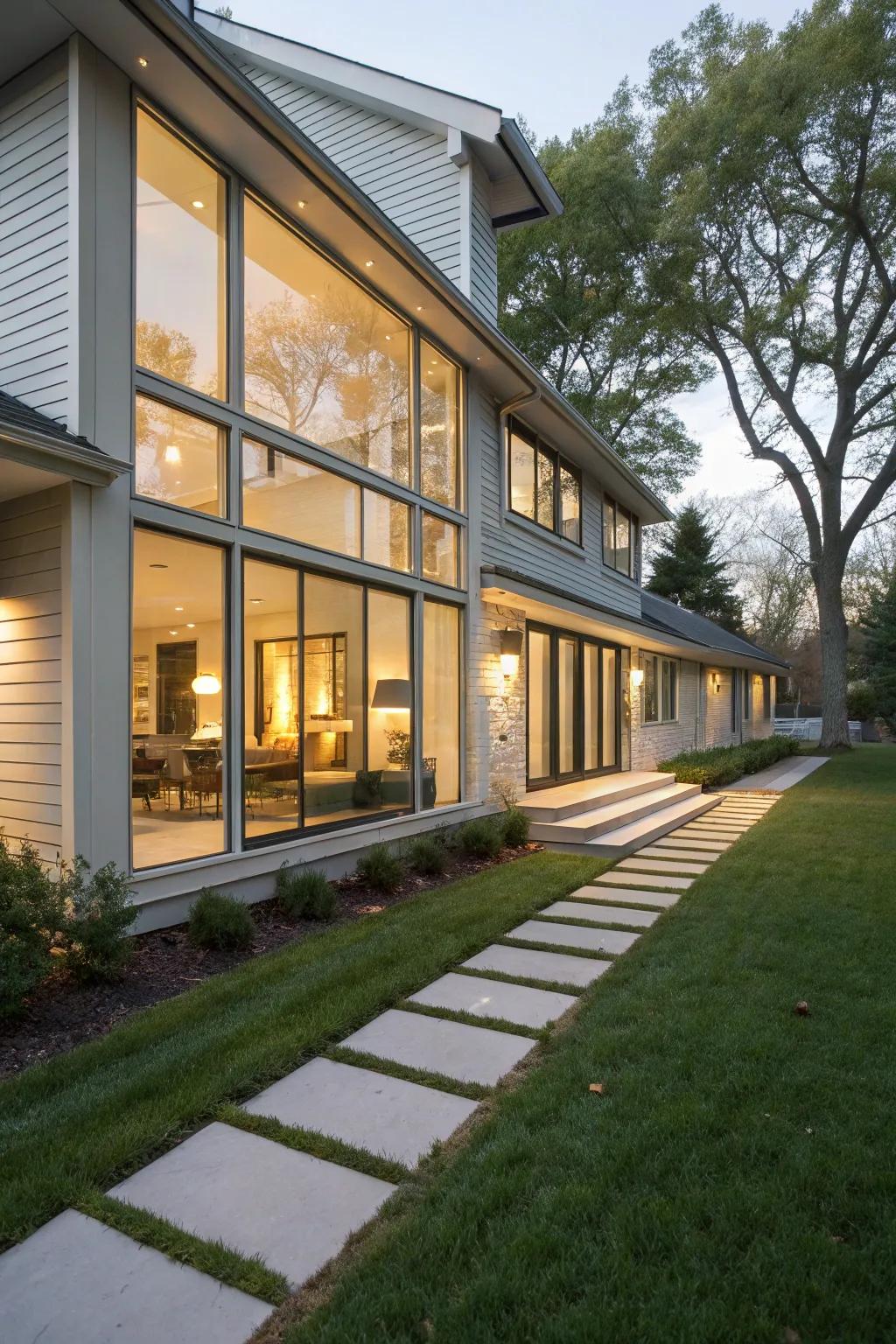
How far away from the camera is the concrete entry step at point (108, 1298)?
1.86 m

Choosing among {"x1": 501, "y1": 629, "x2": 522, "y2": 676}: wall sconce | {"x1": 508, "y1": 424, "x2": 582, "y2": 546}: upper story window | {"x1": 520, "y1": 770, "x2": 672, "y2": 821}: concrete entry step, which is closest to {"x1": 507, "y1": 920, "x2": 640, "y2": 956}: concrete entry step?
{"x1": 520, "y1": 770, "x2": 672, "y2": 821}: concrete entry step

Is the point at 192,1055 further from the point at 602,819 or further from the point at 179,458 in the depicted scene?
the point at 602,819

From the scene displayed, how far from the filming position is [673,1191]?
7.55 ft

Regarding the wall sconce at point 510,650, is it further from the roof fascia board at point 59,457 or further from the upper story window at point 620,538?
the roof fascia board at point 59,457

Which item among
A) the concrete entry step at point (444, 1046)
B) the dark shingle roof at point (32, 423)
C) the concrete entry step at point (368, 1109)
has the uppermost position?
the dark shingle roof at point (32, 423)

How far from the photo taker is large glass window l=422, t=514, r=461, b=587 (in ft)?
26.3

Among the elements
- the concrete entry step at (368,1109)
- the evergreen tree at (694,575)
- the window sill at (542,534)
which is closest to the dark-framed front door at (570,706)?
the window sill at (542,534)

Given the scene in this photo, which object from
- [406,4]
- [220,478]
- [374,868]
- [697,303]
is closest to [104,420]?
[220,478]

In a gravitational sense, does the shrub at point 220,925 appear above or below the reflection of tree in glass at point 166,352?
below

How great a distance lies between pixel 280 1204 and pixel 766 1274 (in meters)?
1.39

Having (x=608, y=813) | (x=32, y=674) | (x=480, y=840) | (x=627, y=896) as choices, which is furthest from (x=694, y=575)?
(x=32, y=674)

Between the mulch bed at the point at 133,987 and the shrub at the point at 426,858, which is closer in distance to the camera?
the mulch bed at the point at 133,987

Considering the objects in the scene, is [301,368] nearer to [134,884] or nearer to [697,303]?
[134,884]

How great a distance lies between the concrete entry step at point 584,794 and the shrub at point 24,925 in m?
5.62
